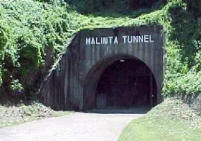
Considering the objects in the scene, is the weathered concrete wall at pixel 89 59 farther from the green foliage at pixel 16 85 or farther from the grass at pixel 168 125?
the grass at pixel 168 125

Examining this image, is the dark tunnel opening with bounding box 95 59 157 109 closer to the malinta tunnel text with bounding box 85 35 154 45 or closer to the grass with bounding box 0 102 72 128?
the malinta tunnel text with bounding box 85 35 154 45

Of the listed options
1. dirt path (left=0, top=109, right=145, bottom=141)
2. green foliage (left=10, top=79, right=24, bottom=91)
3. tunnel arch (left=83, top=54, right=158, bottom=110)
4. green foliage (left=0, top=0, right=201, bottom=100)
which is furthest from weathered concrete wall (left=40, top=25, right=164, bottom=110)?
dirt path (left=0, top=109, right=145, bottom=141)

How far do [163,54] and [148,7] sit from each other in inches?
321

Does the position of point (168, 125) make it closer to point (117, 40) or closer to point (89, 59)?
point (117, 40)

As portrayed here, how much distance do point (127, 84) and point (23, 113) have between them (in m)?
11.8

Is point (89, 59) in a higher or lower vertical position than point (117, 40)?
lower

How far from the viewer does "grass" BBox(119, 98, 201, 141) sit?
47.8 feet

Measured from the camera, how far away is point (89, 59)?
27.6 meters

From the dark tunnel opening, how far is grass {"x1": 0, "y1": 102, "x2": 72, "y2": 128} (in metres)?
8.07

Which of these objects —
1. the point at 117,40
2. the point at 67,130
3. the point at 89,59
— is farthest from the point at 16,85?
the point at 117,40

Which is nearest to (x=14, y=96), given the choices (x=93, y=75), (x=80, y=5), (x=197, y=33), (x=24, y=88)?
(x=24, y=88)

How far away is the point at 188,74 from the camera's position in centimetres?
2239

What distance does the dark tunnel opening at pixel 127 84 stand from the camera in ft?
105

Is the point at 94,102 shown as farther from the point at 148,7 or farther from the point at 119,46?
the point at 148,7
